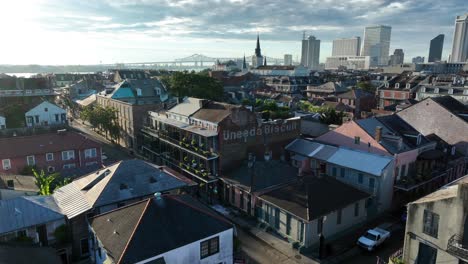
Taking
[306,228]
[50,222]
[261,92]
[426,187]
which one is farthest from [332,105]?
[50,222]

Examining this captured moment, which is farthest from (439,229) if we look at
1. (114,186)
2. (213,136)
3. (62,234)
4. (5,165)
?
(5,165)

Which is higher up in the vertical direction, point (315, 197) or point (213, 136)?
point (213, 136)

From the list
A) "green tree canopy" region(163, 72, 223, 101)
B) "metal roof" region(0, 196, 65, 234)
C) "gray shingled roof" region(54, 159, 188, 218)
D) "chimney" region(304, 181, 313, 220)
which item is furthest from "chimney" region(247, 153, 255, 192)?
"green tree canopy" region(163, 72, 223, 101)

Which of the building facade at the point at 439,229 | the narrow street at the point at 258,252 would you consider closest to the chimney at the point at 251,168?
the narrow street at the point at 258,252

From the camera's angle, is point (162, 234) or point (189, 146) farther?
point (189, 146)

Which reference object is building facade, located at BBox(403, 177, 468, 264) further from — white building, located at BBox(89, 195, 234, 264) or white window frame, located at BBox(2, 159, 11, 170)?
white window frame, located at BBox(2, 159, 11, 170)

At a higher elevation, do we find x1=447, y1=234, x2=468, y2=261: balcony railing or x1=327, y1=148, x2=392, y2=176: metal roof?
x1=327, y1=148, x2=392, y2=176: metal roof

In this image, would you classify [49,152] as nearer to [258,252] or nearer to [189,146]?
[189,146]

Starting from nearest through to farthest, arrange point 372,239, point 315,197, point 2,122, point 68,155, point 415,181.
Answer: point 372,239, point 315,197, point 415,181, point 68,155, point 2,122
